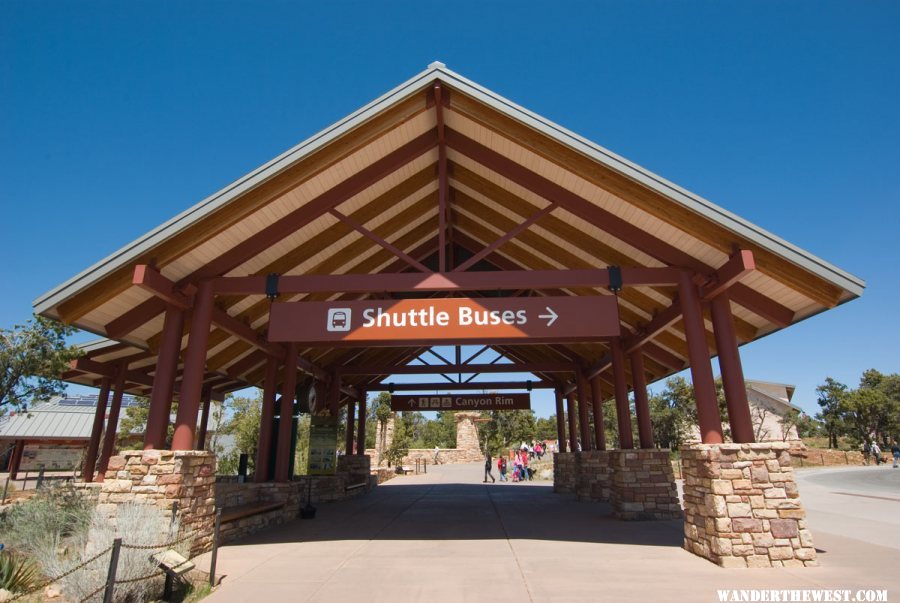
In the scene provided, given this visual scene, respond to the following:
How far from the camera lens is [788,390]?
5512 centimetres

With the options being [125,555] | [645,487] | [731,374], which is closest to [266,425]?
[125,555]

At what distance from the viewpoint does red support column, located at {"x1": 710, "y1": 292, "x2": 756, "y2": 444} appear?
7.23 metres

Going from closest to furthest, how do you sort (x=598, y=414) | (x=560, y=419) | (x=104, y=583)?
(x=104, y=583) < (x=598, y=414) < (x=560, y=419)

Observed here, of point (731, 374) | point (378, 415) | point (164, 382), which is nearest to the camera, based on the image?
point (731, 374)

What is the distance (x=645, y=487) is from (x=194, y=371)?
31.8ft

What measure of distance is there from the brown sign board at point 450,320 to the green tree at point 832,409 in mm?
53588

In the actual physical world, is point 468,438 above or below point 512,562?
above

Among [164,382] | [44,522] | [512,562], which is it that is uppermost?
[164,382]

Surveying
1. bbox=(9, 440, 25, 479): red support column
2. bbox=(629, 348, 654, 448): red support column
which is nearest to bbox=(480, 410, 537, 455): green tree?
bbox=(629, 348, 654, 448): red support column

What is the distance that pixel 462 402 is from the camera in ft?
58.0

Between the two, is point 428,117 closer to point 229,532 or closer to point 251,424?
point 229,532

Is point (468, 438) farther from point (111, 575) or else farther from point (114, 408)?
point (111, 575)

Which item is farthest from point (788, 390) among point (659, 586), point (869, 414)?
point (659, 586)

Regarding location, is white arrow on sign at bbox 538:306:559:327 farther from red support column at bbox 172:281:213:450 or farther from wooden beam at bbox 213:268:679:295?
red support column at bbox 172:281:213:450
